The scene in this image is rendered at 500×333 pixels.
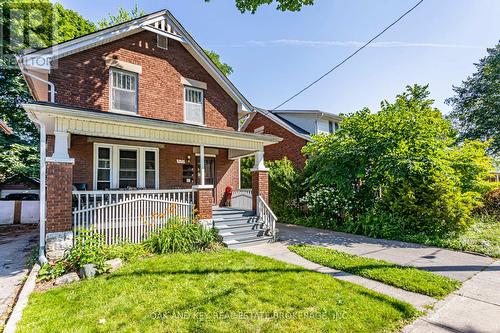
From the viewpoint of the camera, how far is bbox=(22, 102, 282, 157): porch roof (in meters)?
6.12

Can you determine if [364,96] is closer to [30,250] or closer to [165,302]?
[165,302]

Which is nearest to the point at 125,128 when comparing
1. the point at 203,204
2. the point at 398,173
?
the point at 203,204

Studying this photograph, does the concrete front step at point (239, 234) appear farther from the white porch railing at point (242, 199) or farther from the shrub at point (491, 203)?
the shrub at point (491, 203)

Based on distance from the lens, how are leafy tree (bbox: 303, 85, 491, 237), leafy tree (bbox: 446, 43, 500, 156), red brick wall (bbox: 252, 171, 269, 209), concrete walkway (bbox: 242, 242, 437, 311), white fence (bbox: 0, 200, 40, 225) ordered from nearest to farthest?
concrete walkway (bbox: 242, 242, 437, 311), leafy tree (bbox: 303, 85, 491, 237), red brick wall (bbox: 252, 171, 269, 209), white fence (bbox: 0, 200, 40, 225), leafy tree (bbox: 446, 43, 500, 156)

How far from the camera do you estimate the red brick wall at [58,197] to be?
596 cm

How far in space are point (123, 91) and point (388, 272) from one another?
10.4 metres

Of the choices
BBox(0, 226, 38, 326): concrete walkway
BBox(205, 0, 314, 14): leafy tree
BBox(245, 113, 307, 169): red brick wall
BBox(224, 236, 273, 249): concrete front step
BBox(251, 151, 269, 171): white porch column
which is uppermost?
BBox(205, 0, 314, 14): leafy tree

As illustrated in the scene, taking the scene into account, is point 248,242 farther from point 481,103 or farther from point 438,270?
point 481,103

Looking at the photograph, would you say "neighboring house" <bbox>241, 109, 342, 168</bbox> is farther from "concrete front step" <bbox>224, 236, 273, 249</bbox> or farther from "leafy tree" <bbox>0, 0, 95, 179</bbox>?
"leafy tree" <bbox>0, 0, 95, 179</bbox>

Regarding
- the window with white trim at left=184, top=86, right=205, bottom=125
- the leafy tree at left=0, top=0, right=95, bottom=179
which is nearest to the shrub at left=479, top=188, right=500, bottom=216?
the window with white trim at left=184, top=86, right=205, bottom=125

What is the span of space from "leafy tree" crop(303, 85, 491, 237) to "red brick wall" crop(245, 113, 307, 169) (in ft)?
15.6

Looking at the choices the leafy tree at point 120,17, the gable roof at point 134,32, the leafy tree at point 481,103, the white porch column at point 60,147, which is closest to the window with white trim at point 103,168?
the gable roof at point 134,32

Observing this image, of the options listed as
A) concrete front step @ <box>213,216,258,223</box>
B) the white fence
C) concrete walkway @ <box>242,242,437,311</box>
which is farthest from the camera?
the white fence

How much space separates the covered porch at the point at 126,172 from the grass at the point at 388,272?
11.6 feet
